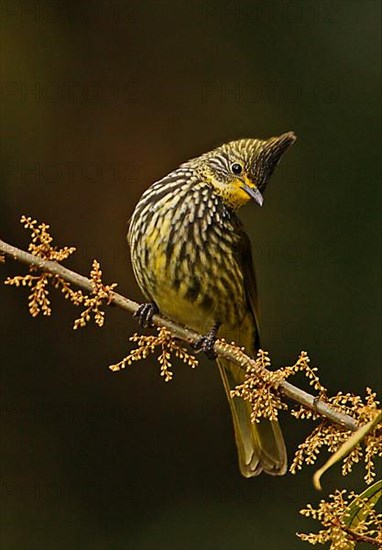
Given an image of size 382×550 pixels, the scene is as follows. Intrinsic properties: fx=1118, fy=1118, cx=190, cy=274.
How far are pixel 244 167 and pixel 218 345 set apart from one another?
1.08 m

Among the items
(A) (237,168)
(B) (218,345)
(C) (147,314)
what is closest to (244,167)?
(A) (237,168)

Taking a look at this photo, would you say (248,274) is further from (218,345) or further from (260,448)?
(218,345)

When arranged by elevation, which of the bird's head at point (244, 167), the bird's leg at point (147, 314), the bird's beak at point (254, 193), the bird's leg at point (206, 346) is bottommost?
the bird's leg at point (206, 346)

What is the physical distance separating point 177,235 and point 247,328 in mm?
405

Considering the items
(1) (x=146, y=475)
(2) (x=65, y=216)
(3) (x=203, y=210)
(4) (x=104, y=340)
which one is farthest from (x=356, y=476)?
(3) (x=203, y=210)

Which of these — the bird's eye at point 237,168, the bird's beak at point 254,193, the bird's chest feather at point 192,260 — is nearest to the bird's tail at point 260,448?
the bird's chest feather at point 192,260

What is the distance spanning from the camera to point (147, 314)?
10.5 feet

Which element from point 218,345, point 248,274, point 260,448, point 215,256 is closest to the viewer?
point 218,345

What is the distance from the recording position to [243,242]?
3301 mm

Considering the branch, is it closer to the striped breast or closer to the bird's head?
the striped breast

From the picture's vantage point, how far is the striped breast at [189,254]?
3.14 metres

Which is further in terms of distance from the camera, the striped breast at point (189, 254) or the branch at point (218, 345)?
the striped breast at point (189, 254)

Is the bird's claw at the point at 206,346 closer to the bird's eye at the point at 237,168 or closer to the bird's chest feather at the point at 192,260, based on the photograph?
the bird's chest feather at the point at 192,260

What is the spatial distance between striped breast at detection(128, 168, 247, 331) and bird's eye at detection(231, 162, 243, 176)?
102 mm
